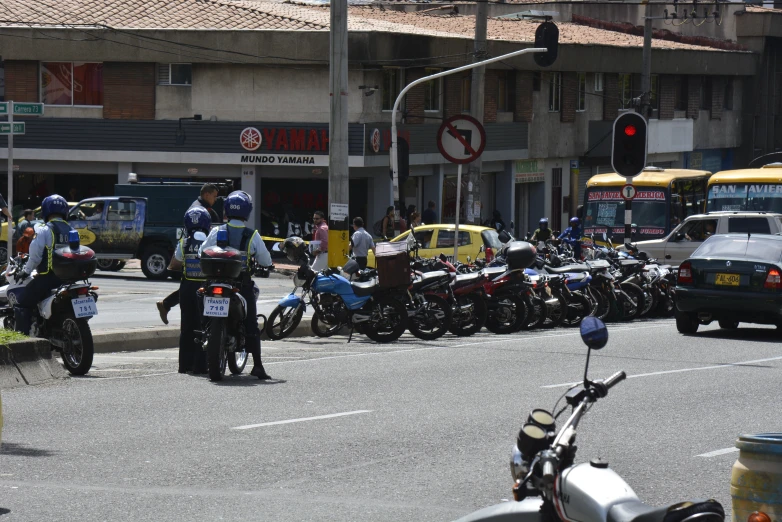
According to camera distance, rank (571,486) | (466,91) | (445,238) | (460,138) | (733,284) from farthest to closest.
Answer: (466,91) < (445,238) < (460,138) < (733,284) < (571,486)

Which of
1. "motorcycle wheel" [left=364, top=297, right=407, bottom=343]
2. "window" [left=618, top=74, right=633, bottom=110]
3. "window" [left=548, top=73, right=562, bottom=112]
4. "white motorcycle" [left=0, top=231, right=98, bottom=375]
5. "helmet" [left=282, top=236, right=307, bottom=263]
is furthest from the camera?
"window" [left=618, top=74, right=633, bottom=110]

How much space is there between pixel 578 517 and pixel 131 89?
118ft

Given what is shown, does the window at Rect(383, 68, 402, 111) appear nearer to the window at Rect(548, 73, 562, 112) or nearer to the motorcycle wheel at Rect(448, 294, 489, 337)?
the window at Rect(548, 73, 562, 112)

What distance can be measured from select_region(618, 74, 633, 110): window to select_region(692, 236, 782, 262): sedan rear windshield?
1348 inches

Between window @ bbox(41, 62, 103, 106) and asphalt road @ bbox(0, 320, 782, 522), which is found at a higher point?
window @ bbox(41, 62, 103, 106)

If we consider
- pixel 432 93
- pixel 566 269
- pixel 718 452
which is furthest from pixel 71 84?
pixel 718 452

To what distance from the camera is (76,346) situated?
1277 cm

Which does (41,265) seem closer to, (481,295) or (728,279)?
(481,295)

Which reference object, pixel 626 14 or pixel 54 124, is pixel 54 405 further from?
pixel 626 14

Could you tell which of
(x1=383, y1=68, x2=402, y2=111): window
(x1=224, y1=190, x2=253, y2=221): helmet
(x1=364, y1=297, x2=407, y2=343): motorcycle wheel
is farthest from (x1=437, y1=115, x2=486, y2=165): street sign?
(x1=383, y1=68, x2=402, y2=111): window

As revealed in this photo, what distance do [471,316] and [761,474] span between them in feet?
43.6

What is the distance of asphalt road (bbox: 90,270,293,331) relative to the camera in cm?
1941

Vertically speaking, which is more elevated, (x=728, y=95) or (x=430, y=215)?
(x=728, y=95)

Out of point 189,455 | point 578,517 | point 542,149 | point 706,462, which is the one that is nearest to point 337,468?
point 189,455
